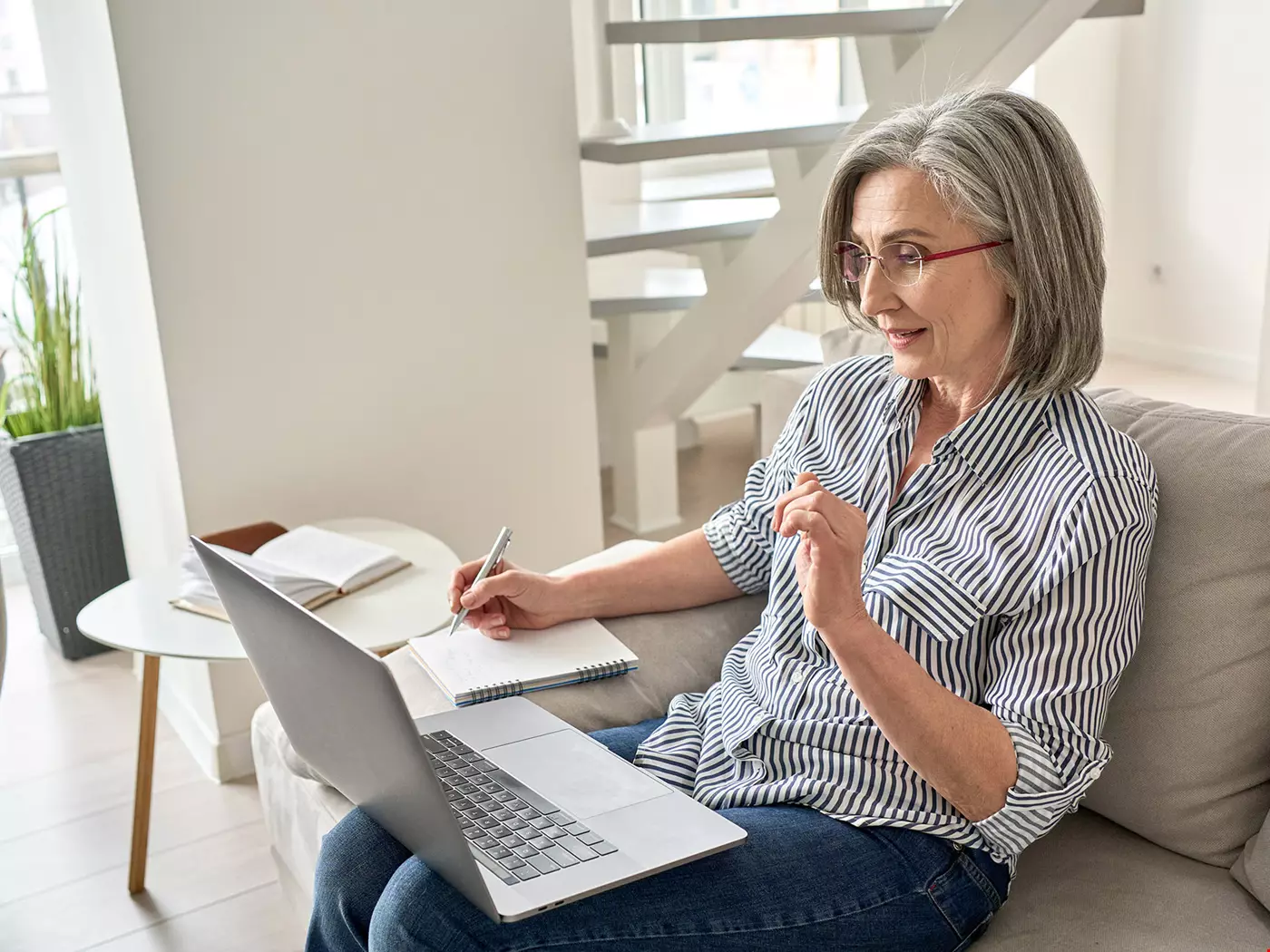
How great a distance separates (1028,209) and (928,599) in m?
0.38

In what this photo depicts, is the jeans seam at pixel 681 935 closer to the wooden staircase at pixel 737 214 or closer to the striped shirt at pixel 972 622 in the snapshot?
the striped shirt at pixel 972 622

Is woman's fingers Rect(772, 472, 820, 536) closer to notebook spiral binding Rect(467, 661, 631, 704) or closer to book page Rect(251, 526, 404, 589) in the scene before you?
notebook spiral binding Rect(467, 661, 631, 704)

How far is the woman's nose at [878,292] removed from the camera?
131cm

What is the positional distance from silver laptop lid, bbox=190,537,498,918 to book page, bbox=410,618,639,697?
216 millimetres

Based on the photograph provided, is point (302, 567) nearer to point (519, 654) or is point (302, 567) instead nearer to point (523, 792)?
point (519, 654)

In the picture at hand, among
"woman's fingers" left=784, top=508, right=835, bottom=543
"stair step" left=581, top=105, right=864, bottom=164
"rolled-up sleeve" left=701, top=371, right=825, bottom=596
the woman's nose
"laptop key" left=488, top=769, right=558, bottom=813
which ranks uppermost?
"stair step" left=581, top=105, right=864, bottom=164

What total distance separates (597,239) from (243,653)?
1.50 m

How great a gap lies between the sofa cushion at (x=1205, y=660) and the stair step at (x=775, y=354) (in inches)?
80.5

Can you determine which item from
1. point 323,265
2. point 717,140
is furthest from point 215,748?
point 717,140

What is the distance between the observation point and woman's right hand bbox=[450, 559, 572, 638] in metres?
1.51

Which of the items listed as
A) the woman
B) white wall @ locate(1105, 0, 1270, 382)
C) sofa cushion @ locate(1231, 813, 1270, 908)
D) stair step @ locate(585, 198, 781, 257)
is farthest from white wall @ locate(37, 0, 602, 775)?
white wall @ locate(1105, 0, 1270, 382)

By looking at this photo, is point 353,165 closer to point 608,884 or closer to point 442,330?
point 442,330

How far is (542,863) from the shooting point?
1.08 m

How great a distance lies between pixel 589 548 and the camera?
2709 mm
